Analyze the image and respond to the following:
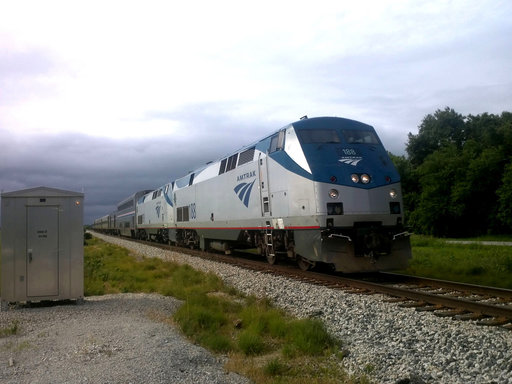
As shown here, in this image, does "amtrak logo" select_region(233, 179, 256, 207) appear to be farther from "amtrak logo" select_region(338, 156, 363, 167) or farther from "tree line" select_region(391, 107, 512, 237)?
"tree line" select_region(391, 107, 512, 237)

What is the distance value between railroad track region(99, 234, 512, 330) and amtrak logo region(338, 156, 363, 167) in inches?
112

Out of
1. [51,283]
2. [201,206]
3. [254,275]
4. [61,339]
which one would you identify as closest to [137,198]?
[201,206]

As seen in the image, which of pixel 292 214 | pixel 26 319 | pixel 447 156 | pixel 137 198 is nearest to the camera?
pixel 26 319

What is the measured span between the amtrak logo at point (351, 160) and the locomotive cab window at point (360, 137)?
778 millimetres

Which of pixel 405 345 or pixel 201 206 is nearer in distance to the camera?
pixel 405 345

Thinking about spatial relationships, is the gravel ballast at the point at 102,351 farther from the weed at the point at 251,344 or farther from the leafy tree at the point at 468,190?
the leafy tree at the point at 468,190

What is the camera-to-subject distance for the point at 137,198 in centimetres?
4022

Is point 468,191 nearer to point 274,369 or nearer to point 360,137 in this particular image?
point 360,137

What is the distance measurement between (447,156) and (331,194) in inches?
1576

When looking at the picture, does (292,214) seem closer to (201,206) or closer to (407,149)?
(201,206)

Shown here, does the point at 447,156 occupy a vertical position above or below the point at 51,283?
above

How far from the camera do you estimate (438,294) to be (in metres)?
9.28

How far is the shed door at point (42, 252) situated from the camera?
30.1ft

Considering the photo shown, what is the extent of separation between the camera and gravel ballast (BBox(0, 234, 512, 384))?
16.1ft
